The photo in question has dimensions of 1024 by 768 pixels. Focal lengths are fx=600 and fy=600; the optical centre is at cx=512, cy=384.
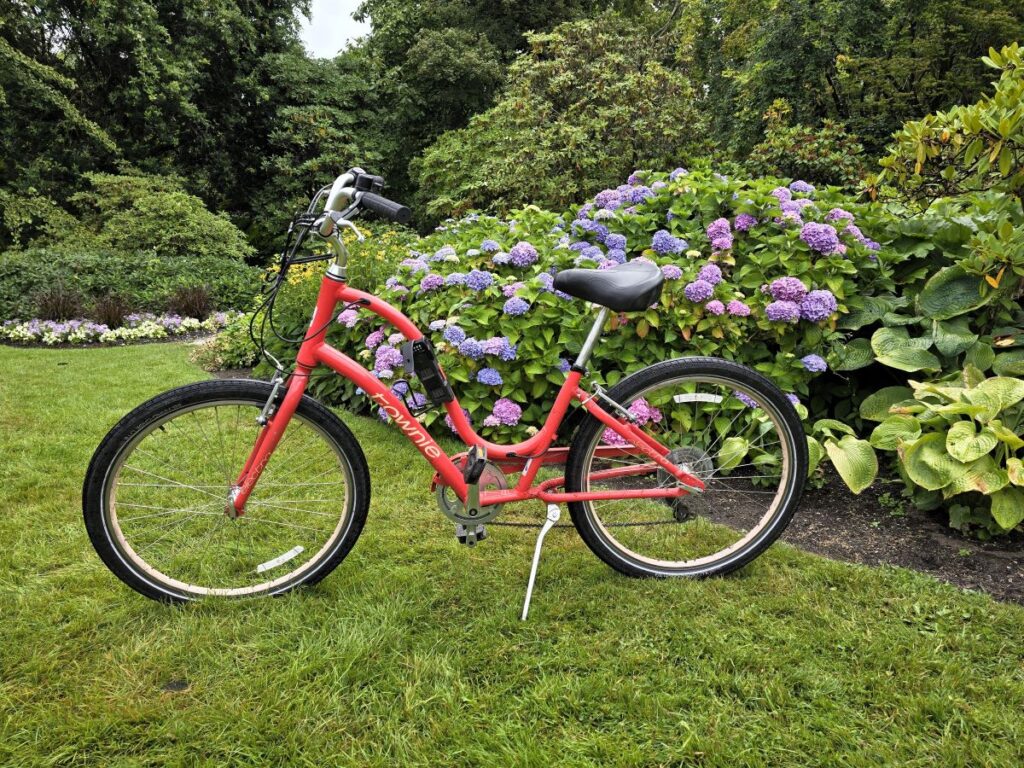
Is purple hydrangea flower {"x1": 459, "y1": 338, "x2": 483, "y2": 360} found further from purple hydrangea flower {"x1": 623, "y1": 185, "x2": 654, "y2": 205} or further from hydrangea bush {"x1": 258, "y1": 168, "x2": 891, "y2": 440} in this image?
purple hydrangea flower {"x1": 623, "y1": 185, "x2": 654, "y2": 205}

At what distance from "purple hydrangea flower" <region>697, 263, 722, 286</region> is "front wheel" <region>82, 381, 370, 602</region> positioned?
5.86ft

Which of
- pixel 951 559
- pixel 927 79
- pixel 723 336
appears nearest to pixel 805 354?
pixel 723 336

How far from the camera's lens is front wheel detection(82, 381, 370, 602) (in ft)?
5.71

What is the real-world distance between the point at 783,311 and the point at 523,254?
4.16ft

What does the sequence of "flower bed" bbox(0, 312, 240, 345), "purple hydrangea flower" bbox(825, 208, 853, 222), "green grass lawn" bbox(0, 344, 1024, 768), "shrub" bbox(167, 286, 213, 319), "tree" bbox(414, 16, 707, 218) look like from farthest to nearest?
"shrub" bbox(167, 286, 213, 319) → "tree" bbox(414, 16, 707, 218) → "flower bed" bbox(0, 312, 240, 345) → "purple hydrangea flower" bbox(825, 208, 853, 222) → "green grass lawn" bbox(0, 344, 1024, 768)

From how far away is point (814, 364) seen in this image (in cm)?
268

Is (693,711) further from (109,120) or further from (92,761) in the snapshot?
(109,120)

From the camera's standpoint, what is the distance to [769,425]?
7.27 feet

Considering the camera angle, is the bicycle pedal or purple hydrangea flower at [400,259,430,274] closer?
the bicycle pedal

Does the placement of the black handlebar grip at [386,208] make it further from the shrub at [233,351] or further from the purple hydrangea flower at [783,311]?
the shrub at [233,351]

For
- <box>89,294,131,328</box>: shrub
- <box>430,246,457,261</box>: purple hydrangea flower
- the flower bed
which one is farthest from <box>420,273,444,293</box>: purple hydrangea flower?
<box>89,294,131,328</box>: shrub

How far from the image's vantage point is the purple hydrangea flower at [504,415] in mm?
2863

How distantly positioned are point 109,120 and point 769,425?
15.3 metres

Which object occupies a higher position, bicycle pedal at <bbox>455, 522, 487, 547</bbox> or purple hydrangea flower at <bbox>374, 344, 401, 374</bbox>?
purple hydrangea flower at <bbox>374, 344, 401, 374</bbox>
